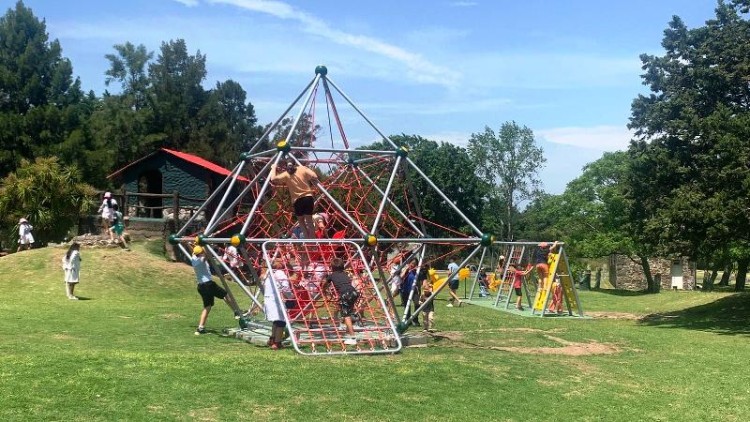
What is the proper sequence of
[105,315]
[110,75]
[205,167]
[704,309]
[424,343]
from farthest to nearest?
[110,75]
[205,167]
[704,309]
[105,315]
[424,343]

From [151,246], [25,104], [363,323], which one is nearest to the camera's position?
[363,323]

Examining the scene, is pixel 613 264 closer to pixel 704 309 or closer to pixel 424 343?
pixel 704 309

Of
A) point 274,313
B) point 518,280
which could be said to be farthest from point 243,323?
point 518,280

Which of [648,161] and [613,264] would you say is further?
[613,264]

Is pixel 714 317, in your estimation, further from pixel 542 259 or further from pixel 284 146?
pixel 284 146

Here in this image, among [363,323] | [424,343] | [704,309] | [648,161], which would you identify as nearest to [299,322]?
[363,323]

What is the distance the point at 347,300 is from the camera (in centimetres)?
1228

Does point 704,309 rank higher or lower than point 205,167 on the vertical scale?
lower

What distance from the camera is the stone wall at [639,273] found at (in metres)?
42.1

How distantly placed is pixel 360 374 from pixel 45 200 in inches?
918

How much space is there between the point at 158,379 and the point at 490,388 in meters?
3.82

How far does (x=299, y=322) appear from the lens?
45.1 feet

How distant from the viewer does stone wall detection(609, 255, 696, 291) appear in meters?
42.1

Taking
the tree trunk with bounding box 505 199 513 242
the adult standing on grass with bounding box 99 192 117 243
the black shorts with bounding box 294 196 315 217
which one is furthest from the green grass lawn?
the tree trunk with bounding box 505 199 513 242
